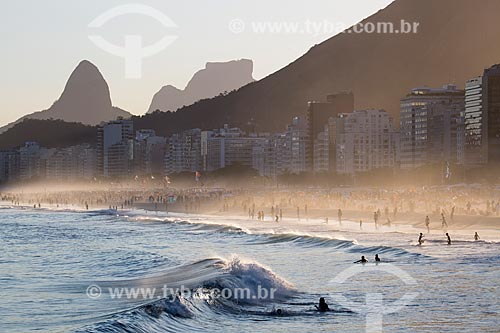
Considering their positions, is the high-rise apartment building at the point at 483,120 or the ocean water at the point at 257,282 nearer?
the ocean water at the point at 257,282

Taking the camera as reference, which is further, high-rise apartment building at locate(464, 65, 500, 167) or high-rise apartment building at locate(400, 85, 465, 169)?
high-rise apartment building at locate(400, 85, 465, 169)

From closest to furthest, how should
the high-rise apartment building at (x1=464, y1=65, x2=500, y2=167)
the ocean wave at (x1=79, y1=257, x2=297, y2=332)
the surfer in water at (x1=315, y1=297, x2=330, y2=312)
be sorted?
1. the ocean wave at (x1=79, y1=257, x2=297, y2=332)
2. the surfer in water at (x1=315, y1=297, x2=330, y2=312)
3. the high-rise apartment building at (x1=464, y1=65, x2=500, y2=167)

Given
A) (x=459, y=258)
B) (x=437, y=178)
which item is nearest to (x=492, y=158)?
(x=437, y=178)

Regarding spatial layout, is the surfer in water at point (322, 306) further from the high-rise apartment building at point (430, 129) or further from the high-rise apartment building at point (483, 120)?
the high-rise apartment building at point (430, 129)

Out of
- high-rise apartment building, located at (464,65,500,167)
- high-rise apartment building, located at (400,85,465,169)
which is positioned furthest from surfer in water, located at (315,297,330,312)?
high-rise apartment building, located at (400,85,465,169)

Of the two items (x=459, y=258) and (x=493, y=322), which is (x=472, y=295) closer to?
(x=493, y=322)

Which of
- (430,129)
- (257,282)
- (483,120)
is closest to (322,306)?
(257,282)

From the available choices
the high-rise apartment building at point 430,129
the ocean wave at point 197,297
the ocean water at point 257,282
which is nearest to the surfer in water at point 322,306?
the ocean water at point 257,282

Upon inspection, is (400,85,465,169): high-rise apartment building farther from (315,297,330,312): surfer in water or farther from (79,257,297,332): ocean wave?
(315,297,330,312): surfer in water
